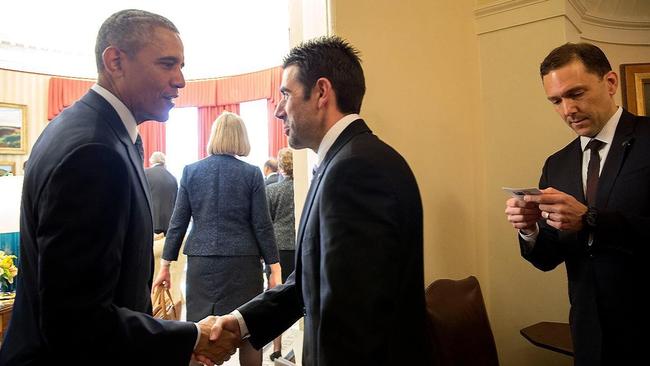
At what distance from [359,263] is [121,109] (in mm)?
818

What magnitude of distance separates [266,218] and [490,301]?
56.7 inches

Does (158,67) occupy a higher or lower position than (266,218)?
higher

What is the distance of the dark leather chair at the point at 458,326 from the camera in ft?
6.59

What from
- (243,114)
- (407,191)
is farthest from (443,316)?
(243,114)

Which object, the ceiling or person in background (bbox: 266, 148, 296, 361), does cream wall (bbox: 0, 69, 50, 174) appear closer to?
the ceiling

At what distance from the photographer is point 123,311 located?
1136 mm

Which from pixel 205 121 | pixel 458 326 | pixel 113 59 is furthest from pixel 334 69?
pixel 205 121

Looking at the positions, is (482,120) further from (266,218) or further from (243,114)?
(243,114)

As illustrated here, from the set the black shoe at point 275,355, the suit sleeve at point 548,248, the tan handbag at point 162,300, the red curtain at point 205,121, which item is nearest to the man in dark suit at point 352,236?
the suit sleeve at point 548,248

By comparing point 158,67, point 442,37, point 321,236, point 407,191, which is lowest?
point 321,236

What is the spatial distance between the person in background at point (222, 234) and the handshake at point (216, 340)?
985 millimetres

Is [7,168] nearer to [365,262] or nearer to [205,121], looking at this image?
[205,121]

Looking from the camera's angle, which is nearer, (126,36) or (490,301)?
(126,36)

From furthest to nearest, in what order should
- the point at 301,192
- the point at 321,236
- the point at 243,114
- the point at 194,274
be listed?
the point at 243,114 < the point at 194,274 < the point at 301,192 < the point at 321,236
